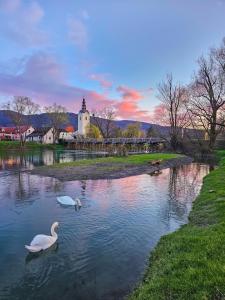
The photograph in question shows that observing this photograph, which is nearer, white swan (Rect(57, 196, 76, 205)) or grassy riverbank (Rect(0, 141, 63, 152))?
white swan (Rect(57, 196, 76, 205))

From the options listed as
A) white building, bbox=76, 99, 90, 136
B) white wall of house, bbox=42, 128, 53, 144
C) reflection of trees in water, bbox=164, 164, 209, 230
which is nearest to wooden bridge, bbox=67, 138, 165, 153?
white wall of house, bbox=42, 128, 53, 144

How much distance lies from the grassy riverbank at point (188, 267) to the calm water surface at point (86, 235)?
677 mm

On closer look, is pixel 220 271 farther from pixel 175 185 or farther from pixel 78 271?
pixel 175 185

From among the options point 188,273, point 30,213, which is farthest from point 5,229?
point 188,273

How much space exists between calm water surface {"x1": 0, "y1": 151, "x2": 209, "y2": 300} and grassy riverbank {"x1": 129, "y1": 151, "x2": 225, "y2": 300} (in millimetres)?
677

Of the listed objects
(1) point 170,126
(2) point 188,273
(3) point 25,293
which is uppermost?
(1) point 170,126

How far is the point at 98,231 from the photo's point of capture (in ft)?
37.2

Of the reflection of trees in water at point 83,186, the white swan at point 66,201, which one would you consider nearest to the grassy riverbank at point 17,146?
the reflection of trees in water at point 83,186

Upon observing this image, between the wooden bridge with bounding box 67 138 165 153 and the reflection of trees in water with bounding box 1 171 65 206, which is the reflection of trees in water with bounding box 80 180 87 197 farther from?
the wooden bridge with bounding box 67 138 165 153

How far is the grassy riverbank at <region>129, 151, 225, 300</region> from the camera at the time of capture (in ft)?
18.5

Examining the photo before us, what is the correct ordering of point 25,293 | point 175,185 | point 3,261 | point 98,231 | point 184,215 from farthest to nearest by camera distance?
point 175,185 → point 184,215 → point 98,231 → point 3,261 → point 25,293

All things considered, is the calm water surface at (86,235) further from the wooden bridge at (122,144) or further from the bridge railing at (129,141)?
the bridge railing at (129,141)

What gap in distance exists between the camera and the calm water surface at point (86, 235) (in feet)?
24.2

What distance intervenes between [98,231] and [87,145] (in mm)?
91414
